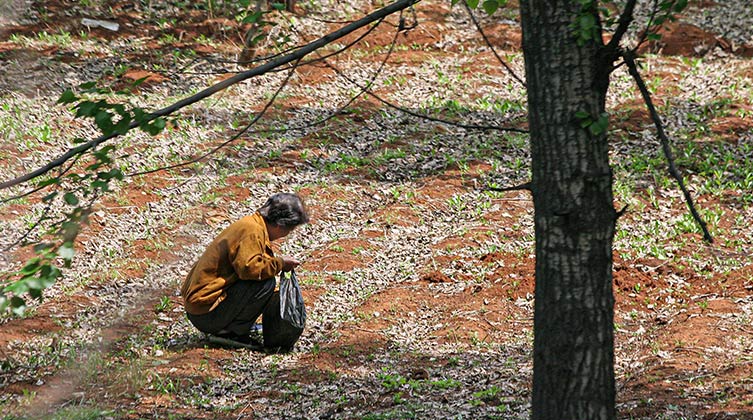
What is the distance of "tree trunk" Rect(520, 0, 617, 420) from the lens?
127 inches

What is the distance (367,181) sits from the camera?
9.88 metres

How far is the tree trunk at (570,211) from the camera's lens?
3.23 meters

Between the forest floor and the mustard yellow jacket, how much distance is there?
1.48ft

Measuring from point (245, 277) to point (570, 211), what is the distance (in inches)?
126

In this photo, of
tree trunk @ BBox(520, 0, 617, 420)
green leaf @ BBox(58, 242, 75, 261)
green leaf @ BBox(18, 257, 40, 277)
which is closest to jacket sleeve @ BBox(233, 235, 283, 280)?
tree trunk @ BBox(520, 0, 617, 420)

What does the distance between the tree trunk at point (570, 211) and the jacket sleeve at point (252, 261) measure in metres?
Result: 2.87

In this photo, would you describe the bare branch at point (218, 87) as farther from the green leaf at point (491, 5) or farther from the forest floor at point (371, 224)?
the green leaf at point (491, 5)

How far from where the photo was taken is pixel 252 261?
5.86 metres

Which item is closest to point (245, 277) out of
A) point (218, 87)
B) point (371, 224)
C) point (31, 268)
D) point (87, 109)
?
point (218, 87)

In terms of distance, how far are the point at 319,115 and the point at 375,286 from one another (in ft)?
14.5

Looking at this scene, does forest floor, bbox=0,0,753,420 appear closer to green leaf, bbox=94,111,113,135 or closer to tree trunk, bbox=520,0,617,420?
green leaf, bbox=94,111,113,135

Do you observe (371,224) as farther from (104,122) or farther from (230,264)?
(104,122)

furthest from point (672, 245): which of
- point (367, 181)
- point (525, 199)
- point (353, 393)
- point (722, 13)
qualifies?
point (722, 13)

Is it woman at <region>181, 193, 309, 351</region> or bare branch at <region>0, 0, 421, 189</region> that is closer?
bare branch at <region>0, 0, 421, 189</region>
